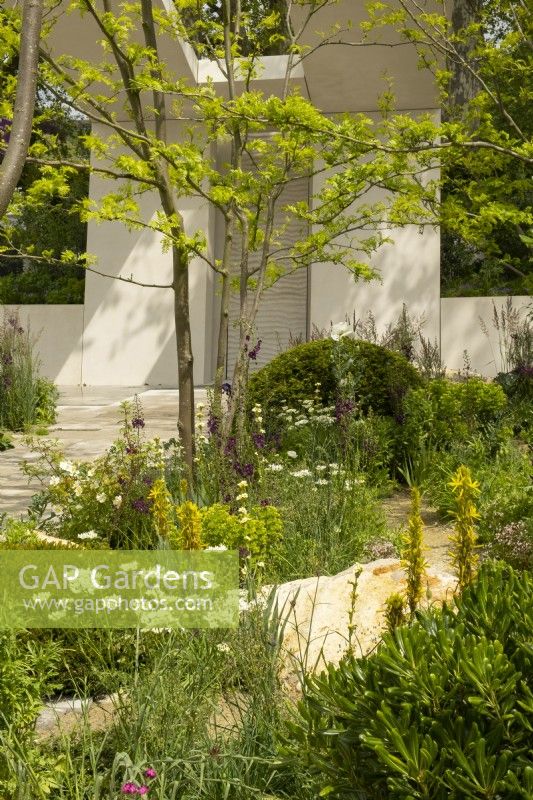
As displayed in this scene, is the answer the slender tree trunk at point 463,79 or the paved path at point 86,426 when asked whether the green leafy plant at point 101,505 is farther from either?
the slender tree trunk at point 463,79

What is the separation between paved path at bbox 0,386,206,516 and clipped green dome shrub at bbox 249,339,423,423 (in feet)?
3.89

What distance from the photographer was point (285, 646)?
3.10 metres

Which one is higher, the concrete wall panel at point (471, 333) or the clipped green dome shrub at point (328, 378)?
the concrete wall panel at point (471, 333)

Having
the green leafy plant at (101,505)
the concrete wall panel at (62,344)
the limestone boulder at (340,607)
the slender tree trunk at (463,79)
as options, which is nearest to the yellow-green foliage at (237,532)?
the limestone boulder at (340,607)

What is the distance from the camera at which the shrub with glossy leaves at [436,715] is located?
55.3 inches

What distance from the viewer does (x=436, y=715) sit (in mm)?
1484

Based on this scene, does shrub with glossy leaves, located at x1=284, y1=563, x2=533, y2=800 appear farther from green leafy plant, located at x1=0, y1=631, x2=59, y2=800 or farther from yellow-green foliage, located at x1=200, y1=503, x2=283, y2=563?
yellow-green foliage, located at x1=200, y1=503, x2=283, y2=563

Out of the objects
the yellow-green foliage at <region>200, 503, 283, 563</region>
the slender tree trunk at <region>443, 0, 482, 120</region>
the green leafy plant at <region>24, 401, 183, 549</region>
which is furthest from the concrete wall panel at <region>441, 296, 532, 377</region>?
the yellow-green foliage at <region>200, 503, 283, 563</region>

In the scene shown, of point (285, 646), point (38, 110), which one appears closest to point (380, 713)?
point (285, 646)

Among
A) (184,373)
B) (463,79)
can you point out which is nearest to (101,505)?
(184,373)

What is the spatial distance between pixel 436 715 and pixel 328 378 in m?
5.93

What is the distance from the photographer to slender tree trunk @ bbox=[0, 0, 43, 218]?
2.69 meters

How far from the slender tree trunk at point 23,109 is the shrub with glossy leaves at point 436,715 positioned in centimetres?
176

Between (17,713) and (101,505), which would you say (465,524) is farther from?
(101,505)
